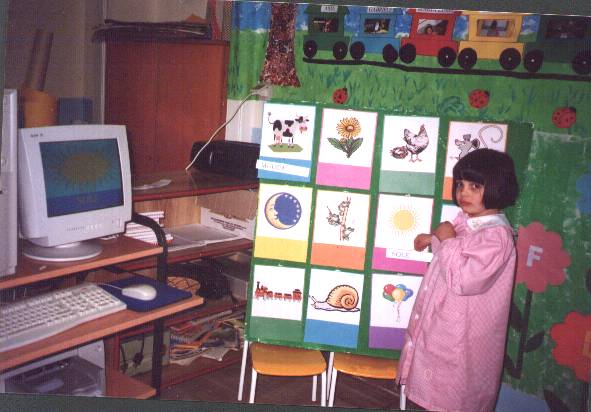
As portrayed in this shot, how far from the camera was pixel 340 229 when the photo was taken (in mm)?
2184

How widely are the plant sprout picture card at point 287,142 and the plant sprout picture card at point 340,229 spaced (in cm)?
14

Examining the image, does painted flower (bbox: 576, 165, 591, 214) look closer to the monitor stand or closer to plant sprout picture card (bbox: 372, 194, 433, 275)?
plant sprout picture card (bbox: 372, 194, 433, 275)

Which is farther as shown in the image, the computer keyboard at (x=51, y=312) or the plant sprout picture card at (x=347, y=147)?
the plant sprout picture card at (x=347, y=147)

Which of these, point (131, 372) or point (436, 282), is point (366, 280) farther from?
point (131, 372)

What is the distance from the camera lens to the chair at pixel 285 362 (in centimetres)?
217

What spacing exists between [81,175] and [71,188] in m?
0.06

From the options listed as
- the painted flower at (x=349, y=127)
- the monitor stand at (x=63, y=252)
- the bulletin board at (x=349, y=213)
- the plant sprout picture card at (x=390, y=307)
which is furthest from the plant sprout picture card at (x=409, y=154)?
the monitor stand at (x=63, y=252)

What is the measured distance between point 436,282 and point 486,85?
0.95 metres

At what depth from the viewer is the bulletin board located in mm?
2117

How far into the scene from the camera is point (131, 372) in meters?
2.63

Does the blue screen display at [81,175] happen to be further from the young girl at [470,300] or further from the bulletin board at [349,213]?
the young girl at [470,300]

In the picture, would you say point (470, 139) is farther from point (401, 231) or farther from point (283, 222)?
point (283, 222)

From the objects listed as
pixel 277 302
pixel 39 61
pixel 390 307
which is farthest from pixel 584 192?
pixel 39 61

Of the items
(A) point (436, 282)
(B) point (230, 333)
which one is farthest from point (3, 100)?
(B) point (230, 333)
